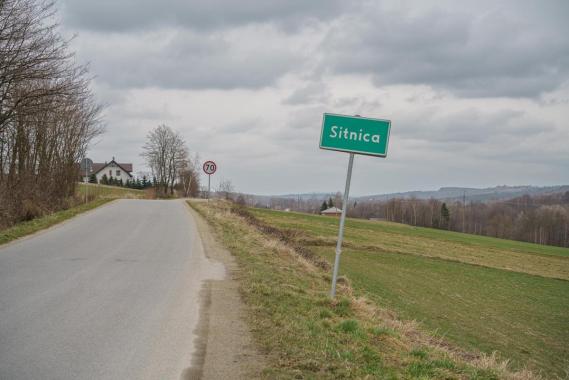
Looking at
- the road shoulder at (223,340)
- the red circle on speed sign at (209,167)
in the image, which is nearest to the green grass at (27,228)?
the red circle on speed sign at (209,167)

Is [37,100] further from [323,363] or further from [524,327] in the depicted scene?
[524,327]

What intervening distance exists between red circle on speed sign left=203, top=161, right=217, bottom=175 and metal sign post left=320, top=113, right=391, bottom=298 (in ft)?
65.7

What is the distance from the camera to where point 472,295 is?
24.0 metres

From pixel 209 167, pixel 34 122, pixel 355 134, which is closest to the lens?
pixel 355 134

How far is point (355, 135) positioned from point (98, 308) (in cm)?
479

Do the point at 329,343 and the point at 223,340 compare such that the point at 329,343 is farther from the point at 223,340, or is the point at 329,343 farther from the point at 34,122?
the point at 34,122

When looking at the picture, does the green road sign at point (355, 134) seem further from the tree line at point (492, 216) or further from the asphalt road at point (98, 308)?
the tree line at point (492, 216)

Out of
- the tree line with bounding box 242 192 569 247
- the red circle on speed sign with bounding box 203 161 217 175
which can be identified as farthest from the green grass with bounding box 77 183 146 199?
the tree line with bounding box 242 192 569 247

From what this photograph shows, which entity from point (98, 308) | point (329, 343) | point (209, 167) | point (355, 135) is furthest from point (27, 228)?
point (329, 343)

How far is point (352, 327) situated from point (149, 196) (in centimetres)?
5936

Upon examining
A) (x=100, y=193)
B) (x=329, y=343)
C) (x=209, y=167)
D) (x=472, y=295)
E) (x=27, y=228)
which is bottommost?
(x=472, y=295)

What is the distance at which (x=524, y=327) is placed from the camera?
61.6 feet

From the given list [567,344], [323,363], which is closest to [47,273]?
[323,363]

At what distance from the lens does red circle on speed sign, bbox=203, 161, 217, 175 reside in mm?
27606
